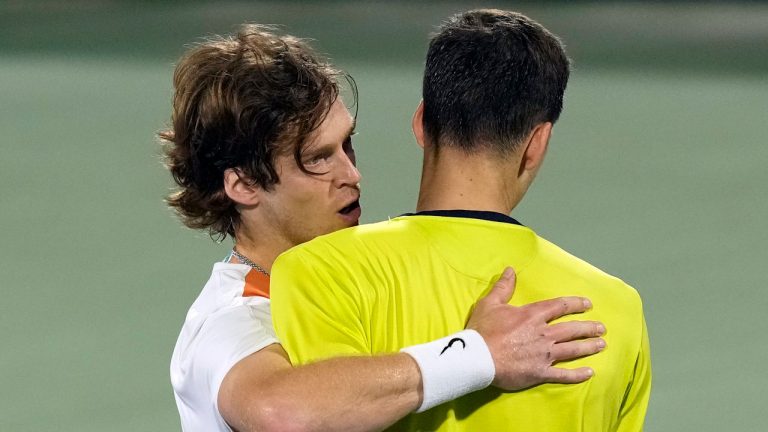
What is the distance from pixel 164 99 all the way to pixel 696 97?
8.40ft

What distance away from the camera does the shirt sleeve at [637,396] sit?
1.86 meters

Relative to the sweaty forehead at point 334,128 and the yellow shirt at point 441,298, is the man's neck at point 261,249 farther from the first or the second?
the yellow shirt at point 441,298

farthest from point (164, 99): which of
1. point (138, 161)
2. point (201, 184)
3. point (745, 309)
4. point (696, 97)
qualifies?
point (201, 184)

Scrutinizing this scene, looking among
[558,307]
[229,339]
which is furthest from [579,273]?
[229,339]

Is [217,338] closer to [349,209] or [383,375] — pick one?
[383,375]

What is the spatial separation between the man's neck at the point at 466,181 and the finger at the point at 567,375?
22cm

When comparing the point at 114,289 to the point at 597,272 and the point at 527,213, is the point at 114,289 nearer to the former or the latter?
the point at 527,213

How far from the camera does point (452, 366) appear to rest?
1646 millimetres

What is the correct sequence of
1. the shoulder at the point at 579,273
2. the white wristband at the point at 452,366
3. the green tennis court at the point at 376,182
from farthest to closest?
1. the green tennis court at the point at 376,182
2. the shoulder at the point at 579,273
3. the white wristband at the point at 452,366

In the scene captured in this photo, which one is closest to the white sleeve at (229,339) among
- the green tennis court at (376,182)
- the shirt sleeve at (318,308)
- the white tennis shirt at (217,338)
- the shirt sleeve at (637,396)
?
the white tennis shirt at (217,338)

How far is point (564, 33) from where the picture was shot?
23.9ft

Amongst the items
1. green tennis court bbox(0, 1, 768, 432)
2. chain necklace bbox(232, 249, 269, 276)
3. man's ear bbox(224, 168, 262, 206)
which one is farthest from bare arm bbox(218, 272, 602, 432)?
green tennis court bbox(0, 1, 768, 432)

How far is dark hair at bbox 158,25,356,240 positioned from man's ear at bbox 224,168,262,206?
0.01 metres

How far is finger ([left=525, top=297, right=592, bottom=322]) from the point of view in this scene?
1724mm
